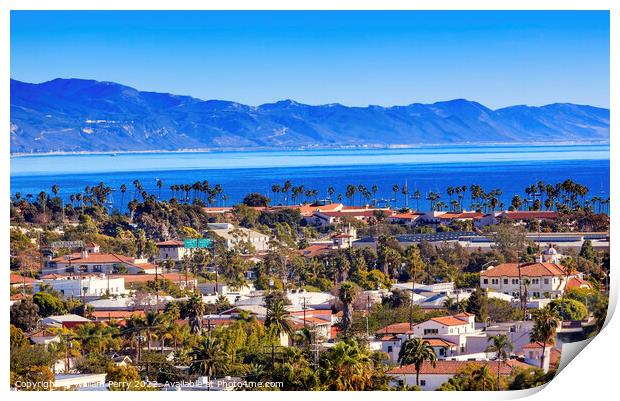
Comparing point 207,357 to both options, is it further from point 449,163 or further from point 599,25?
point 449,163

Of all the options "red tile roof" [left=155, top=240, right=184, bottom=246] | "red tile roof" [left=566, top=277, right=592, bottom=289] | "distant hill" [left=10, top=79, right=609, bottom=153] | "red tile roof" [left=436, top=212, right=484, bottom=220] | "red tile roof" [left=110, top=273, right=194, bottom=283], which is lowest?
"red tile roof" [left=110, top=273, right=194, bottom=283]

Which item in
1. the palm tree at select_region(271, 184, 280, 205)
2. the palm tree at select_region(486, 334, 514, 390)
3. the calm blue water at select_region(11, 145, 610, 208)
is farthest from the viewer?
the calm blue water at select_region(11, 145, 610, 208)

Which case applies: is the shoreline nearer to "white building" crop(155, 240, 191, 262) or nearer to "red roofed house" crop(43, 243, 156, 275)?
"white building" crop(155, 240, 191, 262)

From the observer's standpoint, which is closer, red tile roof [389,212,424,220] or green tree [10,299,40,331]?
green tree [10,299,40,331]

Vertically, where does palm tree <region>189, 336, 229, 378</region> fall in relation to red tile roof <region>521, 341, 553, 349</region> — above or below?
below

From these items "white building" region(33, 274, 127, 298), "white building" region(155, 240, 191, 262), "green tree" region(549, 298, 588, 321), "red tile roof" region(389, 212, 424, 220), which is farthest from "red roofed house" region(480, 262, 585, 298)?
"red tile roof" region(389, 212, 424, 220)

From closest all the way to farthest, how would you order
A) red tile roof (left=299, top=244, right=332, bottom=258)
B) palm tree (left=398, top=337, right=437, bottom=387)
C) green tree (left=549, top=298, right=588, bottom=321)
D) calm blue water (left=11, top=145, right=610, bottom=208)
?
1. palm tree (left=398, top=337, right=437, bottom=387)
2. green tree (left=549, top=298, right=588, bottom=321)
3. red tile roof (left=299, top=244, right=332, bottom=258)
4. calm blue water (left=11, top=145, right=610, bottom=208)
